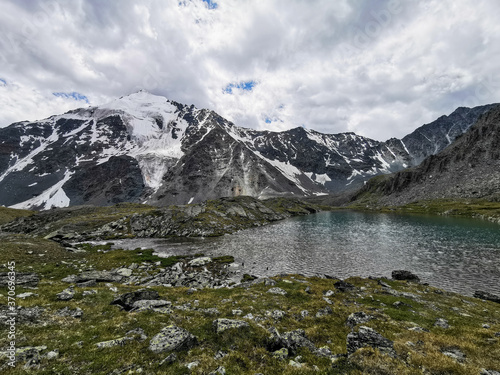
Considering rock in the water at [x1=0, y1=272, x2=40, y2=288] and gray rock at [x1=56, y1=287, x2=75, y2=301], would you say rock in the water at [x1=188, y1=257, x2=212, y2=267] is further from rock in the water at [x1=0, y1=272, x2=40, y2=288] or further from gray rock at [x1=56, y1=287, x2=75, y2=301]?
gray rock at [x1=56, y1=287, x2=75, y2=301]

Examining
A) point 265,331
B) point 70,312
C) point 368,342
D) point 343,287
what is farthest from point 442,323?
point 70,312

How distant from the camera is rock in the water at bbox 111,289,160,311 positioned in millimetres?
18364

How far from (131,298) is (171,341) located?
31.6ft

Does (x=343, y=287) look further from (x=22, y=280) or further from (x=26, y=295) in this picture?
(x=22, y=280)

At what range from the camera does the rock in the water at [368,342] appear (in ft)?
38.1

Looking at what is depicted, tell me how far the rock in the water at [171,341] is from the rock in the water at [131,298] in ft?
24.8

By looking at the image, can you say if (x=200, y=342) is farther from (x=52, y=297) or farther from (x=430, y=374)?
(x=52, y=297)

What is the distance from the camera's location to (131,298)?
19188mm

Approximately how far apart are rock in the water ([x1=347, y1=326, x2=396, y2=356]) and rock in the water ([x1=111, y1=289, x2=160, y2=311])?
16.0 meters

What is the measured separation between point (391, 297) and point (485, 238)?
61.1 m

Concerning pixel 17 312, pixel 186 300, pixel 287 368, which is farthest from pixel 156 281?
pixel 287 368

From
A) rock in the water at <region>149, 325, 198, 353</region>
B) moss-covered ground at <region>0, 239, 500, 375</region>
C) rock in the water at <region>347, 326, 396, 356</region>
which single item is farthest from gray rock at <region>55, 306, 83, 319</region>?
rock in the water at <region>347, 326, 396, 356</region>

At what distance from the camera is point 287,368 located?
33.3 feet

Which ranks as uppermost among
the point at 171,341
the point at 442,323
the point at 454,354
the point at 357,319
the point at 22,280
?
the point at 171,341
